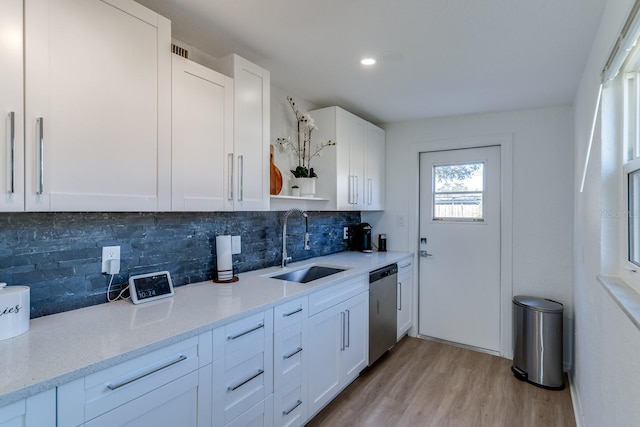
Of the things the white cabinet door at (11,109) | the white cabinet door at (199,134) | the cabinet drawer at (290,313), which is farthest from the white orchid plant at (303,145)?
the white cabinet door at (11,109)

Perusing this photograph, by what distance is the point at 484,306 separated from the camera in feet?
11.1

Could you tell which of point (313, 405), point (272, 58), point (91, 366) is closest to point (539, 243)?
point (313, 405)

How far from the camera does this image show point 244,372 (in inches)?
63.4

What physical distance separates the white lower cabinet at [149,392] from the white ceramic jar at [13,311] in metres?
0.40

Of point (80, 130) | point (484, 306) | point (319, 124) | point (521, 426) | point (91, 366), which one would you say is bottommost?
point (521, 426)

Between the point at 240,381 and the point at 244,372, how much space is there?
4 cm

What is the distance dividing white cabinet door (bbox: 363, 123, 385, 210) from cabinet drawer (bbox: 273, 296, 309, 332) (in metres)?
1.63

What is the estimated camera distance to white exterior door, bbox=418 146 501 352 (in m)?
3.36

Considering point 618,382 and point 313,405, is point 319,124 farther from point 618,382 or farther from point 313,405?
point 618,382

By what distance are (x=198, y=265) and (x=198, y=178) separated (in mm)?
612

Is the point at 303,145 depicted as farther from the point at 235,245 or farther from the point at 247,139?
the point at 235,245

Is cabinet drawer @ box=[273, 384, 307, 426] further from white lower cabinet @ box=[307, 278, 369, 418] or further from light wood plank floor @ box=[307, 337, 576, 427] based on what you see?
light wood plank floor @ box=[307, 337, 576, 427]

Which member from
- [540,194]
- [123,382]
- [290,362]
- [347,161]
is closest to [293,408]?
[290,362]

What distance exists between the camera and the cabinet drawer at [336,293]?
2123 millimetres
